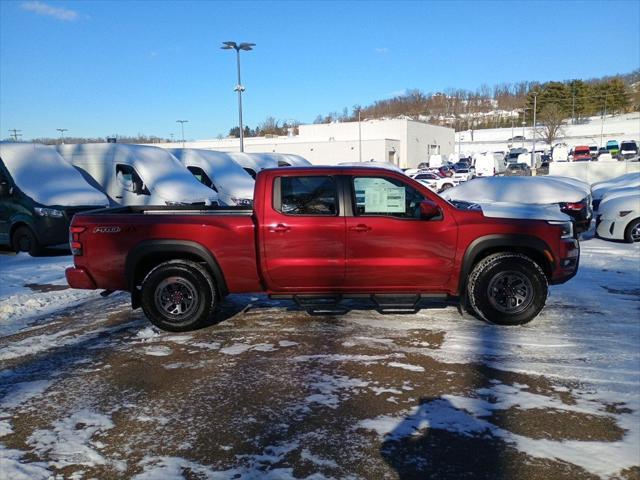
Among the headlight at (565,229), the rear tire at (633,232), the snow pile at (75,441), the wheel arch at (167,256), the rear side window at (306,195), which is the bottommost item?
the snow pile at (75,441)

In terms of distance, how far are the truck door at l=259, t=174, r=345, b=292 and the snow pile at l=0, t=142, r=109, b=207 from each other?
7816 millimetres

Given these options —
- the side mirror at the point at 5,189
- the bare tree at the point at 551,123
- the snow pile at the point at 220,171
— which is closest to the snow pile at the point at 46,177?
the side mirror at the point at 5,189

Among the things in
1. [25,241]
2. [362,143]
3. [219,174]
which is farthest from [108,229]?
[362,143]

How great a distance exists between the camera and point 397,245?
Result: 222 inches

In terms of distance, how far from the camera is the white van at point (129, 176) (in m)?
13.9

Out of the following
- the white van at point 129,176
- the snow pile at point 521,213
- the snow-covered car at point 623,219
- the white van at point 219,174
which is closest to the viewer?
the snow pile at point 521,213

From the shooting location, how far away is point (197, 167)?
17.9m

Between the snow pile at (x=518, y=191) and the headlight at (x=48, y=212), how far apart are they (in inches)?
382

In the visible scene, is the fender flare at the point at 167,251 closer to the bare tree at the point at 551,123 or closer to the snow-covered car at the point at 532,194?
the snow-covered car at the point at 532,194

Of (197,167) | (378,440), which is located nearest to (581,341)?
(378,440)

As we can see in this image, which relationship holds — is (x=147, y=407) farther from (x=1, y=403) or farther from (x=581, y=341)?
(x=581, y=341)

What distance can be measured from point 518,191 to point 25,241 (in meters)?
11.8

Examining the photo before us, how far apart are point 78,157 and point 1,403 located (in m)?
11.6

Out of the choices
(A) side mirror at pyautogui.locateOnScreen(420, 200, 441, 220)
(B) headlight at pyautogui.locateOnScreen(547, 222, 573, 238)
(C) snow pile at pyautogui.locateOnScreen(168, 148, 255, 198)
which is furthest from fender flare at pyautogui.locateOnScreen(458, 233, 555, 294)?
(C) snow pile at pyautogui.locateOnScreen(168, 148, 255, 198)
